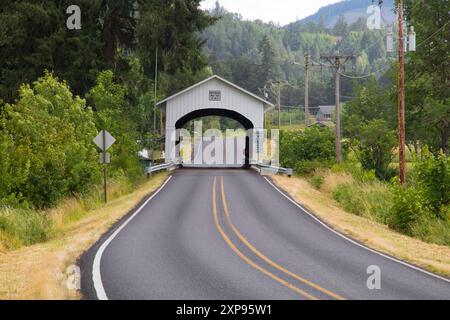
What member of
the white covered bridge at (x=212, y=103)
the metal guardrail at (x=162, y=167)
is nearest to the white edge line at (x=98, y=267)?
the metal guardrail at (x=162, y=167)

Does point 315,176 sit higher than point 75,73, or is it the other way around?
point 75,73

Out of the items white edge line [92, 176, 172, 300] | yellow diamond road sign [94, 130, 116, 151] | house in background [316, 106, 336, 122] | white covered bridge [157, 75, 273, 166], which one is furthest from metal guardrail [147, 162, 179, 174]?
house in background [316, 106, 336, 122]

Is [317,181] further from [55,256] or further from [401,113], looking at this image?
[55,256]

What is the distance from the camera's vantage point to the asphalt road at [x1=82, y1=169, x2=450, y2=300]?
12.5 metres

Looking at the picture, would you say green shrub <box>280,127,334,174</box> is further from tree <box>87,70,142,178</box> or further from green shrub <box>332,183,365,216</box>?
tree <box>87,70,142,178</box>

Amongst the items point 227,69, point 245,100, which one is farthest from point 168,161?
point 227,69

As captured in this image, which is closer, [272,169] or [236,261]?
[236,261]

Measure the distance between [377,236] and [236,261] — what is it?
750cm

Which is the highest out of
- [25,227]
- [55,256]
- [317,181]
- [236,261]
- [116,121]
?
[116,121]

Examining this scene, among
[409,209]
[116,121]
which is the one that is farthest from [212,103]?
[409,209]

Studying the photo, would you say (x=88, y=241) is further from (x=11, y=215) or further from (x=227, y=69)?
(x=227, y=69)

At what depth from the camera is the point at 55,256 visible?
15508 mm

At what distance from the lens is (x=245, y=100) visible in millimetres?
47344
